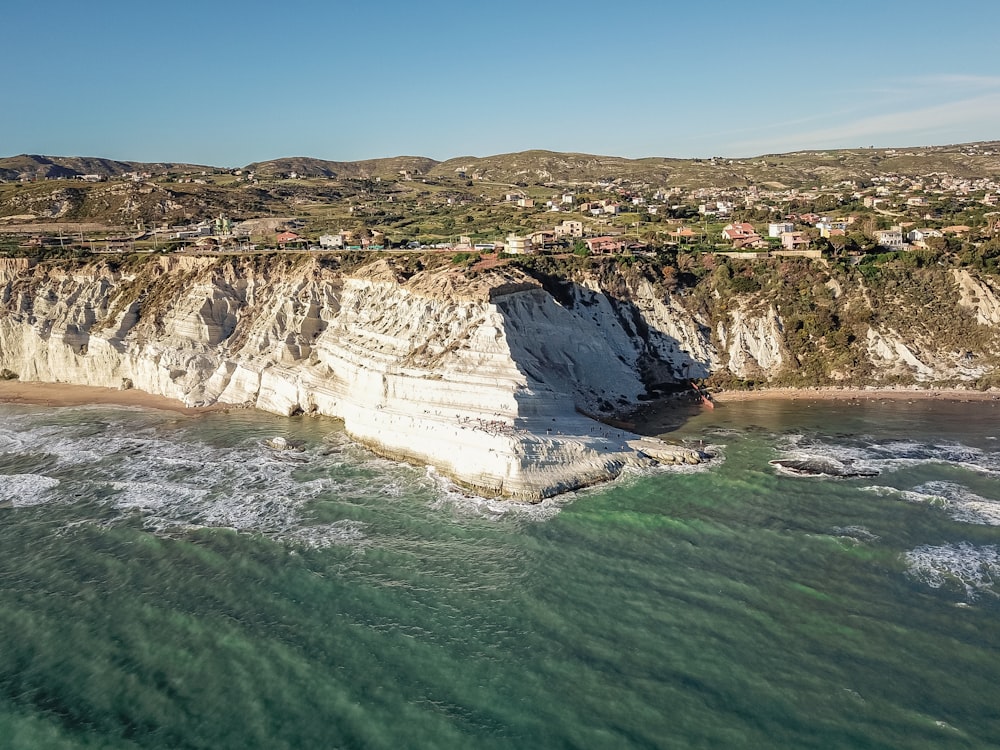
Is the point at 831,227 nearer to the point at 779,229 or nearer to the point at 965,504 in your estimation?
the point at 779,229

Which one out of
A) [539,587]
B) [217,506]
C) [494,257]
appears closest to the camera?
[539,587]

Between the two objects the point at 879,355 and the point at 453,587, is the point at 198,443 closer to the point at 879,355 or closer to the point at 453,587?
the point at 453,587

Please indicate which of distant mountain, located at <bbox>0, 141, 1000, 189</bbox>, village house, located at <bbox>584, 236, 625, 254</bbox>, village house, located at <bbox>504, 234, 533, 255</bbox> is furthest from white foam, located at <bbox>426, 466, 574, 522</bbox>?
distant mountain, located at <bbox>0, 141, 1000, 189</bbox>

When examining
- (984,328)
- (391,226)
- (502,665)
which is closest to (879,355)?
(984,328)

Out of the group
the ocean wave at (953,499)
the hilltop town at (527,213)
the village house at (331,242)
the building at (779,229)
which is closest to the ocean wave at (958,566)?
the ocean wave at (953,499)

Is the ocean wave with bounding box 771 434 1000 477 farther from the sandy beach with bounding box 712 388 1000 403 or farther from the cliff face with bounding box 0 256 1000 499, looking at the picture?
the sandy beach with bounding box 712 388 1000 403

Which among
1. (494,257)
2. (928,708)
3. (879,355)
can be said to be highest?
(494,257)

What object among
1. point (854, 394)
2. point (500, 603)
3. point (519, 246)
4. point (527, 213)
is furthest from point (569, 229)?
point (500, 603)
